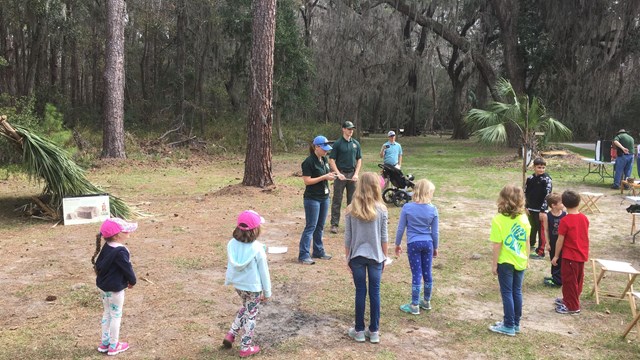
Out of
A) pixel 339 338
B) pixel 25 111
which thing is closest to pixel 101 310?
pixel 339 338

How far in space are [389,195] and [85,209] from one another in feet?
18.4

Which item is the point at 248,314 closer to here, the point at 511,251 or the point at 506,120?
the point at 511,251

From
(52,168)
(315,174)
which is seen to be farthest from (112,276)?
(52,168)

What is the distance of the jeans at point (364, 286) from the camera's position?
152 inches

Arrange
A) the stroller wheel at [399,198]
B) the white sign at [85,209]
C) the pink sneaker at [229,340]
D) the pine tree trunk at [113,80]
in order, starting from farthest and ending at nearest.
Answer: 1. the pine tree trunk at [113,80]
2. the stroller wheel at [399,198]
3. the white sign at [85,209]
4. the pink sneaker at [229,340]

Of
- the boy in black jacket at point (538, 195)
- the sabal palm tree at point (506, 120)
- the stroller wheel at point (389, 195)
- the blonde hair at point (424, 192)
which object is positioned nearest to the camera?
the blonde hair at point (424, 192)

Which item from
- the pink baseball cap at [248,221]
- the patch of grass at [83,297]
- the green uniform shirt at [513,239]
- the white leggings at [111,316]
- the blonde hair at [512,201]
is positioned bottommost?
the patch of grass at [83,297]

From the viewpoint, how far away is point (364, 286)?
3.93 meters

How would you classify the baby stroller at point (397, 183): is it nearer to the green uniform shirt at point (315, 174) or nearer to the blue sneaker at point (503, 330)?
the green uniform shirt at point (315, 174)

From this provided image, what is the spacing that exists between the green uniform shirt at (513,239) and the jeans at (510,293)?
2.2 inches

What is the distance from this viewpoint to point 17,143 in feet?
25.4

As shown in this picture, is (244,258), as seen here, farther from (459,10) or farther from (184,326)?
(459,10)

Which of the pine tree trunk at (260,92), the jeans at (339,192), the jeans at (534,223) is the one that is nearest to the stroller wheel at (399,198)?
the jeans at (339,192)

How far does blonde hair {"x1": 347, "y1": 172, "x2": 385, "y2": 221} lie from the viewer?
3.84 meters
